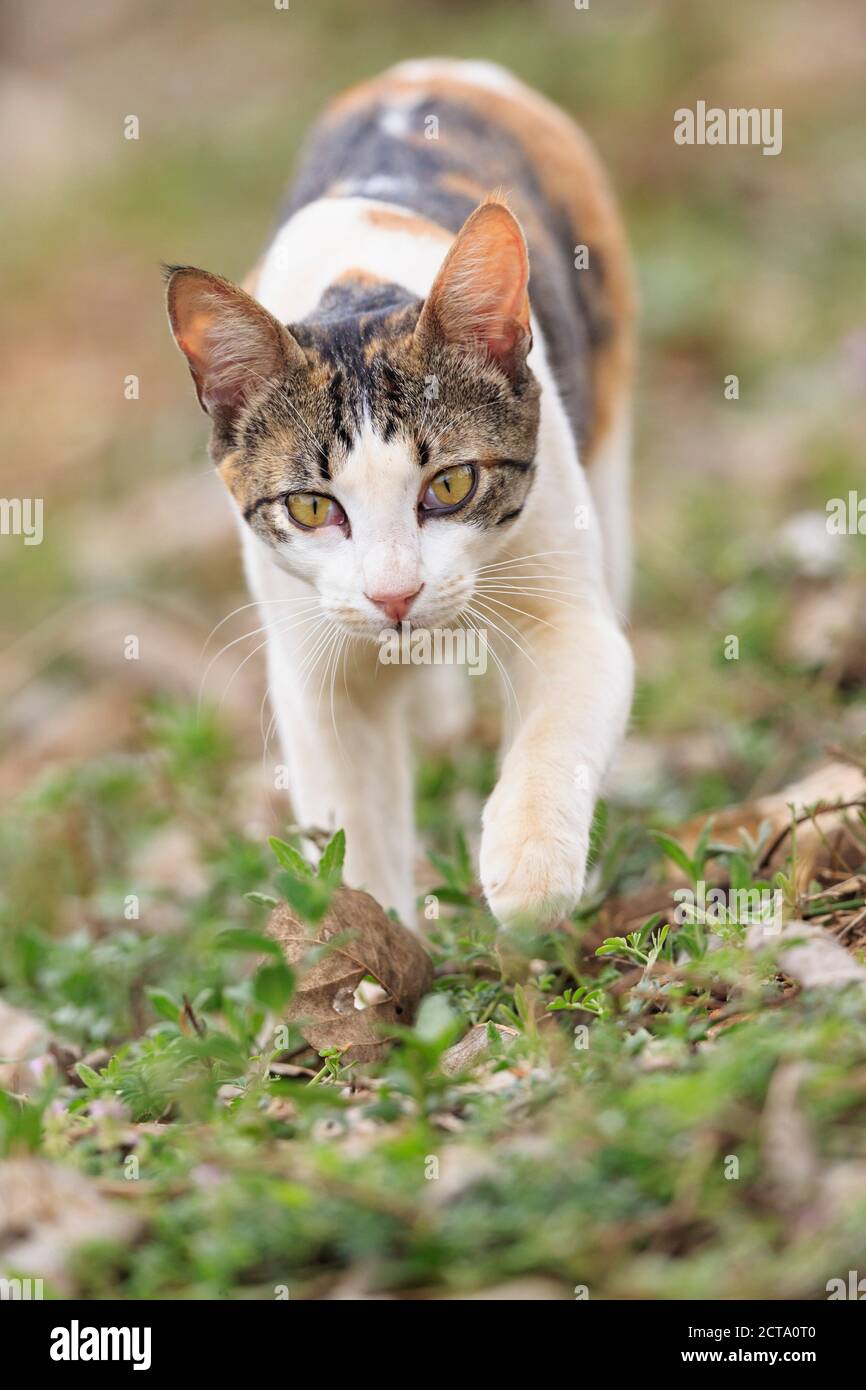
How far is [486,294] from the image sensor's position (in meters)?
3.04

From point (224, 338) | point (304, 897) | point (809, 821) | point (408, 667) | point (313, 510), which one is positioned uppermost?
point (224, 338)

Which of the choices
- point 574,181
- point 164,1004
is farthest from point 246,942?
point 574,181

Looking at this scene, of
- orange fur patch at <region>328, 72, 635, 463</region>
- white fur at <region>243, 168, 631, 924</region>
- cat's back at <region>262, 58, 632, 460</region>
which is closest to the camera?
white fur at <region>243, 168, 631, 924</region>

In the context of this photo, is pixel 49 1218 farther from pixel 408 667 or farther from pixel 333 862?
pixel 408 667

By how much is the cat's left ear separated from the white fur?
0.28m

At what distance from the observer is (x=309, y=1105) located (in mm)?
2338

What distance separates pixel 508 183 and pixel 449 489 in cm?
145

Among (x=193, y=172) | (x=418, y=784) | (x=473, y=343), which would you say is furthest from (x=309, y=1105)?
(x=193, y=172)

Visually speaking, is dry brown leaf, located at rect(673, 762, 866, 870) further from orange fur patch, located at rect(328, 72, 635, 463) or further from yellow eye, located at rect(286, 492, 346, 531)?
orange fur patch, located at rect(328, 72, 635, 463)

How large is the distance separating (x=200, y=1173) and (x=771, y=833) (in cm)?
148

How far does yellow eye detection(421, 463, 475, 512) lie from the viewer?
9.98 feet

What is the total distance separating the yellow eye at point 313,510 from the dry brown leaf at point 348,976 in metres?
0.75

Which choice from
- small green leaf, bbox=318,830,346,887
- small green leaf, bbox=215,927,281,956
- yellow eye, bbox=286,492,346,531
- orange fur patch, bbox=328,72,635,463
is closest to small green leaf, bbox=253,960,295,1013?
small green leaf, bbox=215,927,281,956

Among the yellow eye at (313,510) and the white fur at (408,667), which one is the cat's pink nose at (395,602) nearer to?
the white fur at (408,667)
